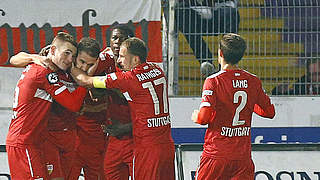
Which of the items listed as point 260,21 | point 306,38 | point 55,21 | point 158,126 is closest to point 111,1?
point 55,21

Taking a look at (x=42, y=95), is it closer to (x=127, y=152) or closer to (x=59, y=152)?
(x=59, y=152)

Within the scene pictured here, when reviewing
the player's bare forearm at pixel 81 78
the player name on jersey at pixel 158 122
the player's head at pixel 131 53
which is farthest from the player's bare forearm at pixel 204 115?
the player's bare forearm at pixel 81 78

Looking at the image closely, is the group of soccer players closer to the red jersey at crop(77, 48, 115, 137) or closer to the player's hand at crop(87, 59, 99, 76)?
the player's hand at crop(87, 59, 99, 76)

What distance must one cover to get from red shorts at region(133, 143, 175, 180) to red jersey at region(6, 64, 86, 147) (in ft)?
2.59

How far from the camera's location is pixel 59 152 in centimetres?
698

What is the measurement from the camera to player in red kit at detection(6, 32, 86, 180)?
6.29 m

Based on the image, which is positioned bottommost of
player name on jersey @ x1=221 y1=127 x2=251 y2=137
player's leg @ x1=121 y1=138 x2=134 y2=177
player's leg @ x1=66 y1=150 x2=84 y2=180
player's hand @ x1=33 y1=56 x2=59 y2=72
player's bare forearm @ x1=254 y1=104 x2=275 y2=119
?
player's leg @ x1=66 y1=150 x2=84 y2=180

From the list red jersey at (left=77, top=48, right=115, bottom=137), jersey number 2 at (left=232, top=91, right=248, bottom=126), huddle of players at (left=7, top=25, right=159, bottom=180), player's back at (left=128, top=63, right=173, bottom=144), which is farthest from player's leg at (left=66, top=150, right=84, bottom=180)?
jersey number 2 at (left=232, top=91, right=248, bottom=126)

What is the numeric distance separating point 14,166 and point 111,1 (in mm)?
3759

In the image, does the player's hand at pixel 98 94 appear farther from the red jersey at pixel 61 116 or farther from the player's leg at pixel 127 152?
the player's leg at pixel 127 152

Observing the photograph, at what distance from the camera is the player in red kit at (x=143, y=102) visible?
6527 millimetres

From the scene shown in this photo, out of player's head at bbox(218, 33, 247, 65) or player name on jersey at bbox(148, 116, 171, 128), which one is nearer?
player's head at bbox(218, 33, 247, 65)

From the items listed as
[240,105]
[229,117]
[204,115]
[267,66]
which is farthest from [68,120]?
[267,66]

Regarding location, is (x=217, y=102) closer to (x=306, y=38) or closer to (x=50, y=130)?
(x=50, y=130)
